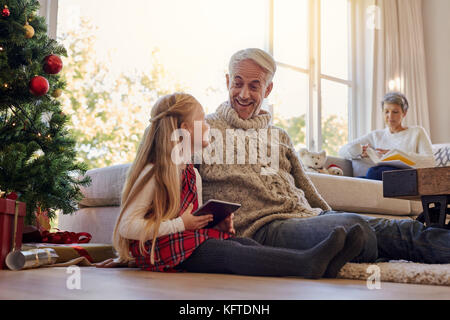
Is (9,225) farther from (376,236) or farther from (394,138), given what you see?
(394,138)

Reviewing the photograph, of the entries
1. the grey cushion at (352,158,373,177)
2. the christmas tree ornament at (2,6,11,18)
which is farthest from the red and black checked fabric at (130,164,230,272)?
the grey cushion at (352,158,373,177)

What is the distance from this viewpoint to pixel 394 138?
12.0 ft

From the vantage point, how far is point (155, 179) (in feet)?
4.51

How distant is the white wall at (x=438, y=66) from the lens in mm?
5164

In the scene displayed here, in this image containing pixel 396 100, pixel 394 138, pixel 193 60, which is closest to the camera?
pixel 396 100

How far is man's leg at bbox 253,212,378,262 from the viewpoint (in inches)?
55.1

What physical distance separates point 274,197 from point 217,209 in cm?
28

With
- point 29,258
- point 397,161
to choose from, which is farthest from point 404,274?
point 397,161

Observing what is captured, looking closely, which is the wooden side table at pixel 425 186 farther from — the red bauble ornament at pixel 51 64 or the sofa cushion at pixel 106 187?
the red bauble ornament at pixel 51 64

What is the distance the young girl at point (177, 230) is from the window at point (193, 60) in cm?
263

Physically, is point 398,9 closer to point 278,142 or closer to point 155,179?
point 278,142

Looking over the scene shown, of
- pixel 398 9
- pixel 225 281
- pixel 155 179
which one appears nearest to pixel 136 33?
pixel 398 9
